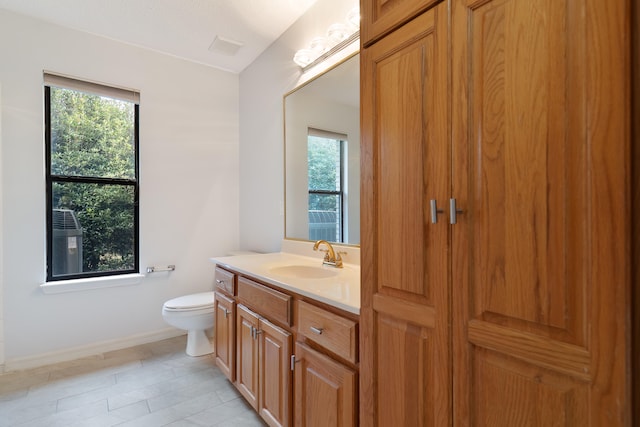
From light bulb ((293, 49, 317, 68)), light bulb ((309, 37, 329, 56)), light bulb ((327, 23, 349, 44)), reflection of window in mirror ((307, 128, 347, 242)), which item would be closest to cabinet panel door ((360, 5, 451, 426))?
reflection of window in mirror ((307, 128, 347, 242))

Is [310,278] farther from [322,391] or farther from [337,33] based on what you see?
[337,33]

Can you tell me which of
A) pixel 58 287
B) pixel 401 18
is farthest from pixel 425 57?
pixel 58 287

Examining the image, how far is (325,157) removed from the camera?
82.4 inches

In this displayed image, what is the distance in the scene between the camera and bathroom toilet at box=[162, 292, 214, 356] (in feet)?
7.97

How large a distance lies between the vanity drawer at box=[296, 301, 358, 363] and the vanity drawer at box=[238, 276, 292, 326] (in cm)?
9

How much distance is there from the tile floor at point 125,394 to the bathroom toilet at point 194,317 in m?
0.10

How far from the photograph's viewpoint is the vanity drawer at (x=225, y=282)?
1.95 m

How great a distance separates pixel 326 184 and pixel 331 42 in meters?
0.91

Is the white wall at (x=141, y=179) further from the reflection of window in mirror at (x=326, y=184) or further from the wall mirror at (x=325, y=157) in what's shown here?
the reflection of window in mirror at (x=326, y=184)

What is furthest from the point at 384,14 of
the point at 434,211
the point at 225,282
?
the point at 225,282

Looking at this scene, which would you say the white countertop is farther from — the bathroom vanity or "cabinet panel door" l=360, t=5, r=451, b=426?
"cabinet panel door" l=360, t=5, r=451, b=426

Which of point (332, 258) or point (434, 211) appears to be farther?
point (332, 258)

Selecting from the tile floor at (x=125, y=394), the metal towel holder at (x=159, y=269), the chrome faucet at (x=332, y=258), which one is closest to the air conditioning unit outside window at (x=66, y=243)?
the metal towel holder at (x=159, y=269)

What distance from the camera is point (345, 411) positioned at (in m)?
1.08
